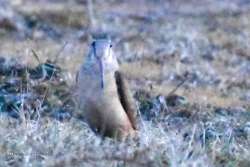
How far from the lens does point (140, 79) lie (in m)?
10.5

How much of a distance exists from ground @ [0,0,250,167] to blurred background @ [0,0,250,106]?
2 centimetres

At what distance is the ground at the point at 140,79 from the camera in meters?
6.20

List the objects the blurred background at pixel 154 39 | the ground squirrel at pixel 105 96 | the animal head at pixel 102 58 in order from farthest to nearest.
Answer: the blurred background at pixel 154 39, the animal head at pixel 102 58, the ground squirrel at pixel 105 96

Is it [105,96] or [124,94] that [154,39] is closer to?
[124,94]

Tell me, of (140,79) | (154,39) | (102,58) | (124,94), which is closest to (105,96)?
(124,94)

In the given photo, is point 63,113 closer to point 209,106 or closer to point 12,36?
point 209,106

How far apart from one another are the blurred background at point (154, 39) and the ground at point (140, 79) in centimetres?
2

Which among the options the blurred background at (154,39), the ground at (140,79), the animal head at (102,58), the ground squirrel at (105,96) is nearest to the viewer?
the ground at (140,79)

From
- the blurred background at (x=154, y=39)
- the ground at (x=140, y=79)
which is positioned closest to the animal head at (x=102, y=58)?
the ground at (x=140, y=79)

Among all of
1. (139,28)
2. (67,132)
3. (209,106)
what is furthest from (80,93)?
(139,28)

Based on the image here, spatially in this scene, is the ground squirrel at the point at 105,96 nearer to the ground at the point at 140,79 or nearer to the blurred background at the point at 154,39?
the ground at the point at 140,79

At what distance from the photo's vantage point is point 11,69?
377 inches

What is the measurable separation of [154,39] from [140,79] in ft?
10.9

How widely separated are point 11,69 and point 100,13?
7364mm
